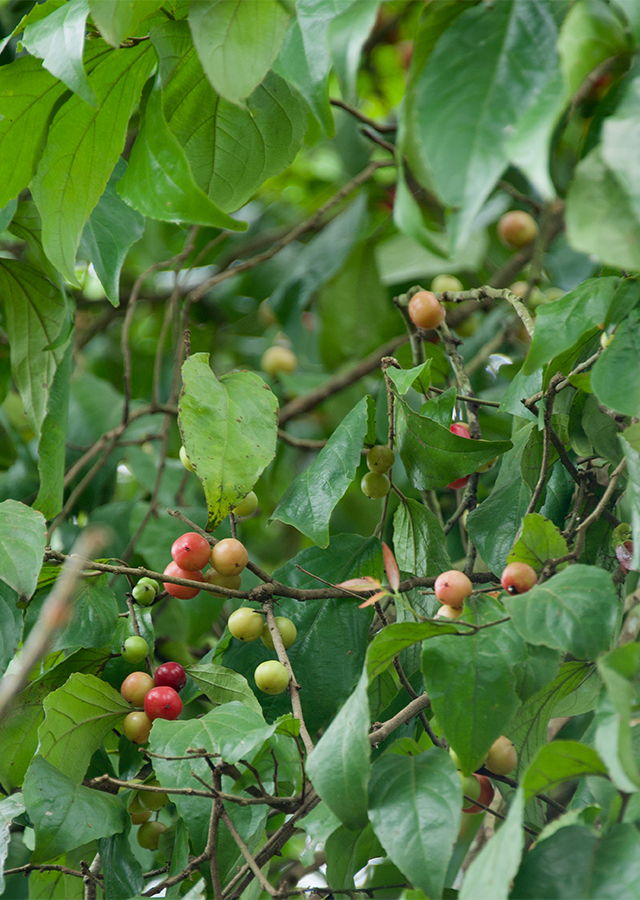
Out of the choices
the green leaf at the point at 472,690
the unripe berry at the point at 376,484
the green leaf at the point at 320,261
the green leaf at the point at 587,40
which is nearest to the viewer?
the green leaf at the point at 587,40

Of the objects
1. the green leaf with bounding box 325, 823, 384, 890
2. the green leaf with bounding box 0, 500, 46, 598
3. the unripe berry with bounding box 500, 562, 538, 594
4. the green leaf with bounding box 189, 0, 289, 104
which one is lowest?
the green leaf with bounding box 325, 823, 384, 890

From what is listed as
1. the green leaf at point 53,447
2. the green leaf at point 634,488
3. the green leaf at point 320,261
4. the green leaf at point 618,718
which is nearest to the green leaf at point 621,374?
the green leaf at point 634,488

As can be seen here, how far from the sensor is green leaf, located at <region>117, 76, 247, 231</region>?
1.56 ft

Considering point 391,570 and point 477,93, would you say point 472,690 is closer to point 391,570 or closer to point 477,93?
point 391,570

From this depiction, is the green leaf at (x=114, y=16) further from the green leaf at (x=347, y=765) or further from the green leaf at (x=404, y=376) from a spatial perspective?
the green leaf at (x=347, y=765)

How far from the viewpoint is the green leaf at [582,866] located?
333 mm

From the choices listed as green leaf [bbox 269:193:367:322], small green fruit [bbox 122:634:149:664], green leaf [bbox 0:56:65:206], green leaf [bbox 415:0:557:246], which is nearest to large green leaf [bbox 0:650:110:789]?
small green fruit [bbox 122:634:149:664]

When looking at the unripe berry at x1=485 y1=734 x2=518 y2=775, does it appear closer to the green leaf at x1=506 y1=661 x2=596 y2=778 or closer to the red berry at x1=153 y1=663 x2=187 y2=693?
the green leaf at x1=506 y1=661 x2=596 y2=778

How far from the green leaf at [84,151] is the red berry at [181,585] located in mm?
213

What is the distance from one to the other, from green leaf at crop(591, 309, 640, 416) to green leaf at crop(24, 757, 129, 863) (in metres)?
0.40

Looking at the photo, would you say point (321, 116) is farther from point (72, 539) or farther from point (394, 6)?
point (394, 6)

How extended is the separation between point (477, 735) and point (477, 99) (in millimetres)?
307

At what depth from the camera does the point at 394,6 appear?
4.96 feet

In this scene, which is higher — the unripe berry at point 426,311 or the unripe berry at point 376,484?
the unripe berry at point 426,311
